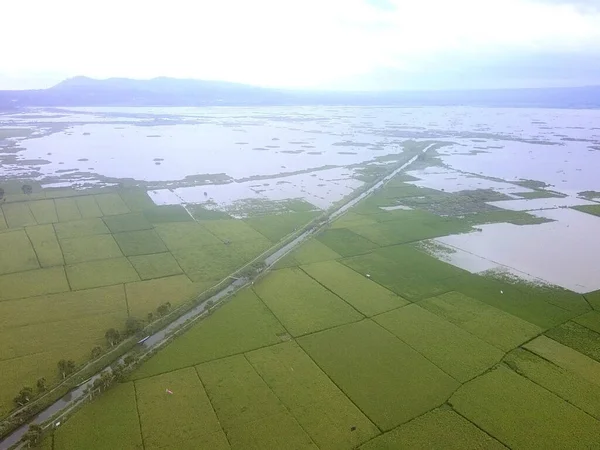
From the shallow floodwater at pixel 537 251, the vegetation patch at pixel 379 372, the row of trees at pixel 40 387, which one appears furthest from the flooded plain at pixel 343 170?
the row of trees at pixel 40 387

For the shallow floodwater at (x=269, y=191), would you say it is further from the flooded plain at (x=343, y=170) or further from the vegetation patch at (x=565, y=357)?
the vegetation patch at (x=565, y=357)

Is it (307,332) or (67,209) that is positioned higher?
(307,332)

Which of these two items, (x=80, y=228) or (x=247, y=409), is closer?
(x=247, y=409)

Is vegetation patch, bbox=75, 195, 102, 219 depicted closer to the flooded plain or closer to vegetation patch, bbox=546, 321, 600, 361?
the flooded plain

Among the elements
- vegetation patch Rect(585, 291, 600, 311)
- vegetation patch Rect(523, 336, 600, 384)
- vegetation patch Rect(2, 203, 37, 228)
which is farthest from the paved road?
vegetation patch Rect(2, 203, 37, 228)

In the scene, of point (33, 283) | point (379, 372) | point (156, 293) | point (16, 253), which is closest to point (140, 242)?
point (16, 253)

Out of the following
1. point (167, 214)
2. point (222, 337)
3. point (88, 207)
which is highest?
point (222, 337)

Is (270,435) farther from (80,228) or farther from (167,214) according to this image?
(167,214)
